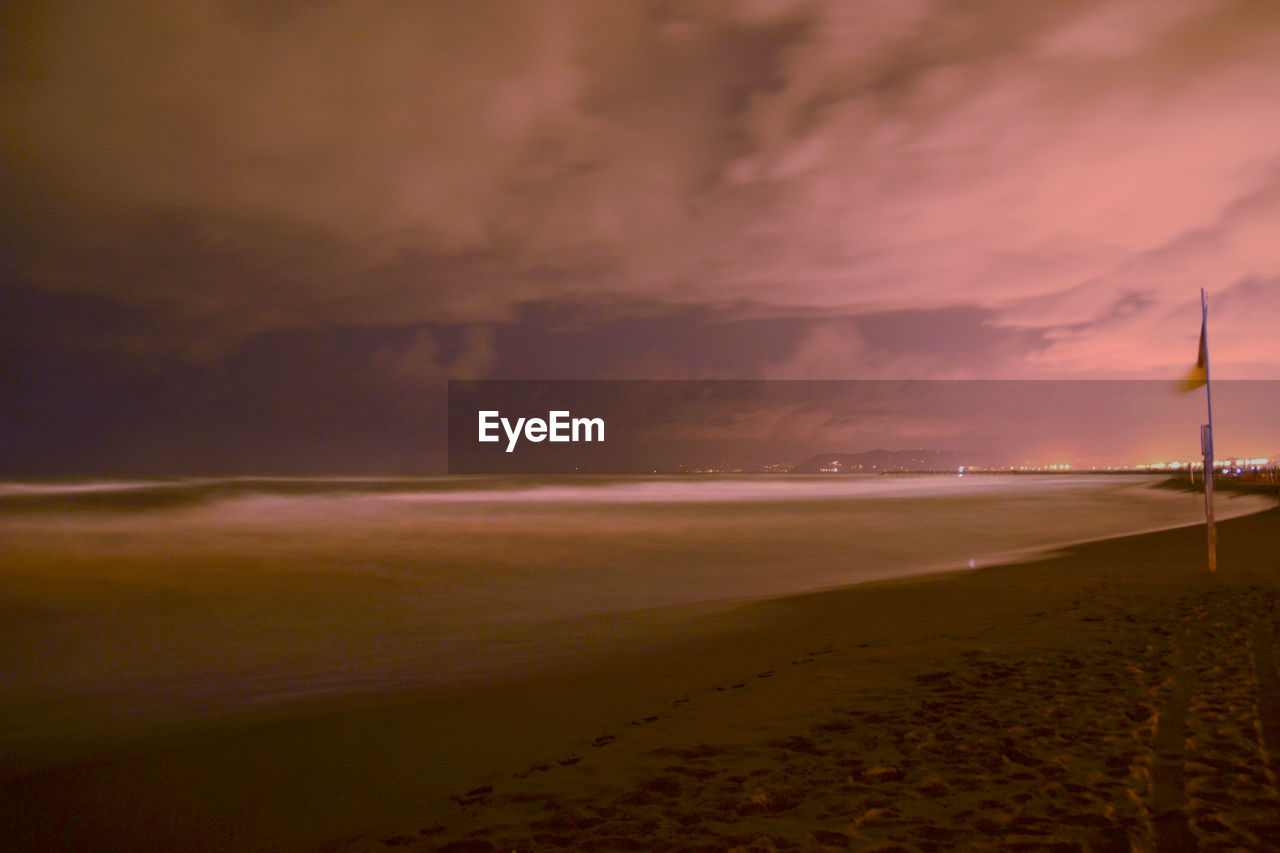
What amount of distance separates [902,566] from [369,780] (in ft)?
54.9

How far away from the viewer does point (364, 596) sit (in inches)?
614

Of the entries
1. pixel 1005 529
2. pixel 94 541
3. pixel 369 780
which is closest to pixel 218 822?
pixel 369 780

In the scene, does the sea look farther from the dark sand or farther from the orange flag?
the orange flag

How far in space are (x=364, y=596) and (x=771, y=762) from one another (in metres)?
12.0

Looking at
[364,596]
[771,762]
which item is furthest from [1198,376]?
[364,596]

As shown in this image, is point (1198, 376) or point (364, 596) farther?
point (364, 596)

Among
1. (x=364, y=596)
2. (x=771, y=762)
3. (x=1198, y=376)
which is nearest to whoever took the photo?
(x=771, y=762)

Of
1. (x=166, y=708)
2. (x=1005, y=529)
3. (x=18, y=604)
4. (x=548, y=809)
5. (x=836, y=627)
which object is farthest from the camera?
(x=1005, y=529)

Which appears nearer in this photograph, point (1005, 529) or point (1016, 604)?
point (1016, 604)

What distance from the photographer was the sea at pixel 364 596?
8758mm

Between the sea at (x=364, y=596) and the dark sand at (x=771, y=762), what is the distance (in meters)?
1.59

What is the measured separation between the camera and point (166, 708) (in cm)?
797

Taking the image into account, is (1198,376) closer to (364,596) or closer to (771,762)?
(771,762)

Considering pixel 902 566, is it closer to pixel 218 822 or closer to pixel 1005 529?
pixel 1005 529
